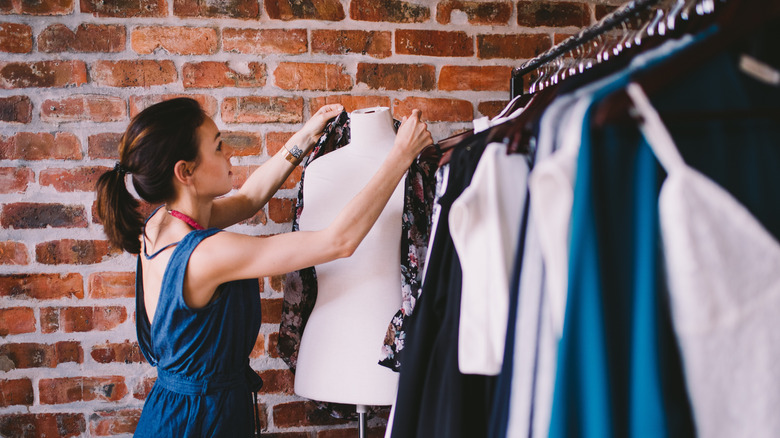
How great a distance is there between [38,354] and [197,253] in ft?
2.86

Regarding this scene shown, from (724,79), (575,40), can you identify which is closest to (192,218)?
(575,40)

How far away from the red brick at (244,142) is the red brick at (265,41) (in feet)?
0.82

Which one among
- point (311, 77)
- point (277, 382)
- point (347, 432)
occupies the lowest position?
point (347, 432)

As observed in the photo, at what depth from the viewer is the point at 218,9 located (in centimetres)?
155

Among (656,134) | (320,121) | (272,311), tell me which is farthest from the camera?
(272,311)

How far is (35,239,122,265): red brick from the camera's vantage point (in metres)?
1.54

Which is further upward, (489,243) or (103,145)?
(103,145)

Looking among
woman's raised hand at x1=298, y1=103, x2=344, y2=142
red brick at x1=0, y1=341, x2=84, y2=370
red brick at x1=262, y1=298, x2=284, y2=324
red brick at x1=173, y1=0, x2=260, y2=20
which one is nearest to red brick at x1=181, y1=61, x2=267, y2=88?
red brick at x1=173, y1=0, x2=260, y2=20

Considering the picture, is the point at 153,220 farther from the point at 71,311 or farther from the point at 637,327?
the point at 637,327

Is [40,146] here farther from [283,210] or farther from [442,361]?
[442,361]

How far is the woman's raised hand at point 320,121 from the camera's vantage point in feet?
4.65

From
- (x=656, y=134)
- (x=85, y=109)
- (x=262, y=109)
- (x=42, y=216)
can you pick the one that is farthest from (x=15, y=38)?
(x=656, y=134)

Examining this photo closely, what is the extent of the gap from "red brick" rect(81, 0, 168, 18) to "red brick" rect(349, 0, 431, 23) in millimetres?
578

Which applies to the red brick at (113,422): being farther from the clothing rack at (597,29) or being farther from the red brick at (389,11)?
the clothing rack at (597,29)
